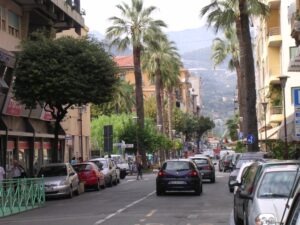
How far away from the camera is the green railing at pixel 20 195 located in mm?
21719

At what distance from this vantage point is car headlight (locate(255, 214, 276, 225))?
9.70m

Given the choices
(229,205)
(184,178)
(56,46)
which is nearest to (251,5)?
(56,46)

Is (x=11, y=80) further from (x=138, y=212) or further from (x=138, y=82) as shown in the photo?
(x=138, y=82)

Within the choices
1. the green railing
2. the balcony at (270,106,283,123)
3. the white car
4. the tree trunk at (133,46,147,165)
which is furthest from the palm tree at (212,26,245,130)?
the white car

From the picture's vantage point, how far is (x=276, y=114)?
191 ft

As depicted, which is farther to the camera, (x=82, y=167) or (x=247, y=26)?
(x=247, y=26)

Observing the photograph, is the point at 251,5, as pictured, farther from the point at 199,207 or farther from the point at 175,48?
the point at 175,48

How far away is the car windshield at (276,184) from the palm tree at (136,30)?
43.6 meters

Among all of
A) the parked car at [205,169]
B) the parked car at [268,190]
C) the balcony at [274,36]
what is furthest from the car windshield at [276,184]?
the balcony at [274,36]

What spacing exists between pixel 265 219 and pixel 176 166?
1829 centimetres

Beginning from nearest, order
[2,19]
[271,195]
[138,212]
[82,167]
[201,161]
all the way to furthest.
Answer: [271,195]
[138,212]
[82,167]
[2,19]
[201,161]

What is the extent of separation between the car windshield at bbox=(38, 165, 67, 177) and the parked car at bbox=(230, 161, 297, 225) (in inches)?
672

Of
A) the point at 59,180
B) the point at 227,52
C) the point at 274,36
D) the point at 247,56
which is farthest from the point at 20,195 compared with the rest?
the point at 227,52

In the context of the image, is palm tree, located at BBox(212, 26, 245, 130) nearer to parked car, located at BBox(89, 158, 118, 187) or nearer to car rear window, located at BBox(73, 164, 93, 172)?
parked car, located at BBox(89, 158, 118, 187)
